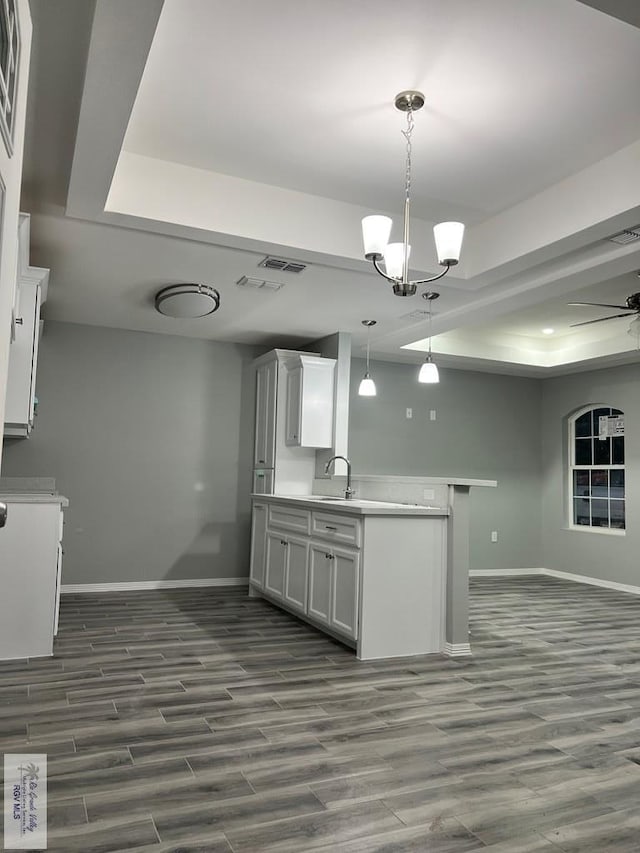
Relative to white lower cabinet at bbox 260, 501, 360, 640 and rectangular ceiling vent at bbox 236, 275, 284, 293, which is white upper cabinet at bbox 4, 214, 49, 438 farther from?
A: white lower cabinet at bbox 260, 501, 360, 640

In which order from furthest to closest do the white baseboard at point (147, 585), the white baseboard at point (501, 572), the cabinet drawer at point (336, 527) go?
the white baseboard at point (501, 572) < the white baseboard at point (147, 585) < the cabinet drawer at point (336, 527)

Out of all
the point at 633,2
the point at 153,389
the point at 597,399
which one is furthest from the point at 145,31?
the point at 597,399

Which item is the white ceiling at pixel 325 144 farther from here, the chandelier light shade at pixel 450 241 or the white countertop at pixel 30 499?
the white countertop at pixel 30 499

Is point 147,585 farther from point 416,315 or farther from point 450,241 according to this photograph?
point 450,241

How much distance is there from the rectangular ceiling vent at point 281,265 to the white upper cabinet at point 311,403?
1.75 m

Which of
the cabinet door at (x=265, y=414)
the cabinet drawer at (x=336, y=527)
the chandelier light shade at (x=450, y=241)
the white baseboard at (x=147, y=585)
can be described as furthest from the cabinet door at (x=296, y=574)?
the chandelier light shade at (x=450, y=241)

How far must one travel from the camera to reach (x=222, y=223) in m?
3.69

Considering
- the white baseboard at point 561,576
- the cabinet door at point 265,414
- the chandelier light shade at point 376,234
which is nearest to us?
Answer: the chandelier light shade at point 376,234

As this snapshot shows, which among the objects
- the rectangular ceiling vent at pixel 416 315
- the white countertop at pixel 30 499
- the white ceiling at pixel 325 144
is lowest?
the white countertop at pixel 30 499

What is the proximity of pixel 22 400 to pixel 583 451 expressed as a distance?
6.14 meters

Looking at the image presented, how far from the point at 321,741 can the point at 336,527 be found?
1746mm

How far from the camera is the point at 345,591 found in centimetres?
411

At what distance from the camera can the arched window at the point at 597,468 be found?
723 centimetres

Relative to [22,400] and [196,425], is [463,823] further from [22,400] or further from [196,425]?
[196,425]
